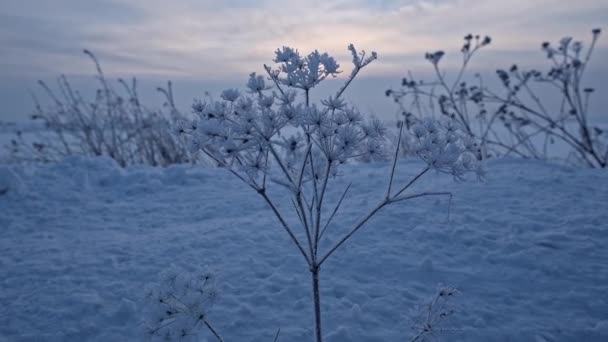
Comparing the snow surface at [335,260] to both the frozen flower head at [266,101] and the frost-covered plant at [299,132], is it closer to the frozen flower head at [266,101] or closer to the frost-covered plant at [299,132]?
the frost-covered plant at [299,132]

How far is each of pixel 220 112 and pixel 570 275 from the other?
1954 millimetres

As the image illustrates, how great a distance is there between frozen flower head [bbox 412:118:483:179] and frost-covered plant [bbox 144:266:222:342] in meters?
0.83

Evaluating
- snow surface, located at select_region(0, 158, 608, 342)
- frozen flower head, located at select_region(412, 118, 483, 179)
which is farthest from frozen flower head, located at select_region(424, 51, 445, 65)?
frozen flower head, located at select_region(412, 118, 483, 179)

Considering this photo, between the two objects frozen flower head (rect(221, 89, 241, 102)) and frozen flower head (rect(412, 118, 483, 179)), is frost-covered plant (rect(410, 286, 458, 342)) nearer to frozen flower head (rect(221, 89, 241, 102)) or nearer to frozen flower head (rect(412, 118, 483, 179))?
frozen flower head (rect(412, 118, 483, 179))

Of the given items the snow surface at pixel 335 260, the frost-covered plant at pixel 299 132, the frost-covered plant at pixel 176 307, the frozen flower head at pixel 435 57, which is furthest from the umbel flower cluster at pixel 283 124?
the frozen flower head at pixel 435 57

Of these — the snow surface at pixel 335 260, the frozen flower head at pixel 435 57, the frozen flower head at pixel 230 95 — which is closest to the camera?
the frozen flower head at pixel 230 95

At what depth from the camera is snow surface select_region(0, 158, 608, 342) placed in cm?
200

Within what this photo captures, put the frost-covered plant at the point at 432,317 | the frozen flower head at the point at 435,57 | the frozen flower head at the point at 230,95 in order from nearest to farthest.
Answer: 1. the frost-covered plant at the point at 432,317
2. the frozen flower head at the point at 230,95
3. the frozen flower head at the point at 435,57

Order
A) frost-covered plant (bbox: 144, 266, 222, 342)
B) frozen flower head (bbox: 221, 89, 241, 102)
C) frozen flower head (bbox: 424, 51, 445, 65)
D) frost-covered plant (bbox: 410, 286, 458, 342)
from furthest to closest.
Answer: frozen flower head (bbox: 424, 51, 445, 65), frozen flower head (bbox: 221, 89, 241, 102), frost-covered plant (bbox: 410, 286, 458, 342), frost-covered plant (bbox: 144, 266, 222, 342)

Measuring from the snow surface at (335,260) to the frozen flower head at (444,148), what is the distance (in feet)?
1.88

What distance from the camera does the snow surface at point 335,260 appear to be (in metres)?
2.00

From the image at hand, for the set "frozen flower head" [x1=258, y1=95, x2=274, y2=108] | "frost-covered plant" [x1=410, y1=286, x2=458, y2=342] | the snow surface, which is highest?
"frozen flower head" [x1=258, y1=95, x2=274, y2=108]

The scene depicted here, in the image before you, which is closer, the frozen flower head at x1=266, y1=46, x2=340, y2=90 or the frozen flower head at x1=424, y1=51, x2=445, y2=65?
the frozen flower head at x1=266, y1=46, x2=340, y2=90

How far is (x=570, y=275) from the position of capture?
2.33 metres
